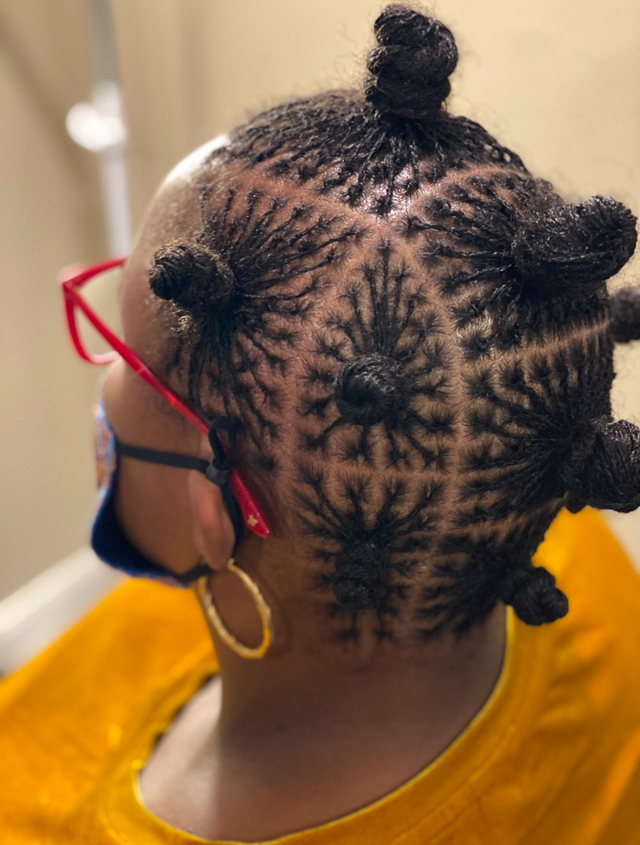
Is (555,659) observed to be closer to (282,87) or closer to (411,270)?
(411,270)

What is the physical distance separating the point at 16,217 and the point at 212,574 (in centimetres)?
136

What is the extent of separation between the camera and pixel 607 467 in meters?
0.69

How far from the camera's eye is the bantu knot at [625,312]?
0.84 meters

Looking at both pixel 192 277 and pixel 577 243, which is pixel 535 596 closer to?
pixel 577 243

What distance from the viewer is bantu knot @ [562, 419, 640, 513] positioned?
0.68 m

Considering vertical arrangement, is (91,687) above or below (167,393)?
below

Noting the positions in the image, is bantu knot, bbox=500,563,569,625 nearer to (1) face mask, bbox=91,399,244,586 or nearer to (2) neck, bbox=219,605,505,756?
(2) neck, bbox=219,605,505,756

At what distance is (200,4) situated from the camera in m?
1.59

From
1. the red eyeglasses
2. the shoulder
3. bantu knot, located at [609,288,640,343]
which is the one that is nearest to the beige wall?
bantu knot, located at [609,288,640,343]

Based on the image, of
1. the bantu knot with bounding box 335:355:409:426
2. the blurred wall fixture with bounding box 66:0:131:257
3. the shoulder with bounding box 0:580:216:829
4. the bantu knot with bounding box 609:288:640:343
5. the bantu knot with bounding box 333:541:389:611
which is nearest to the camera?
the bantu knot with bounding box 335:355:409:426

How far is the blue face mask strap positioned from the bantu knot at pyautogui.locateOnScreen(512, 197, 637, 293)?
0.31 metres

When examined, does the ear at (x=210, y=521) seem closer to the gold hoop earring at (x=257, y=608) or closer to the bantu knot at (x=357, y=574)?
the gold hoop earring at (x=257, y=608)

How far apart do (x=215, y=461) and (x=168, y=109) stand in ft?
4.30

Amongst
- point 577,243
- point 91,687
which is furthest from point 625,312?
point 91,687
